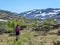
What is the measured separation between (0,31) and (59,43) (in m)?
24.5

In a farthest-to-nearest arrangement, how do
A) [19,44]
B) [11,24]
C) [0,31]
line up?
[11,24] < [0,31] < [19,44]

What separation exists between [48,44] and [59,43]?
3.67 meters

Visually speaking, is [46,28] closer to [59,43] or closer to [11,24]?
[11,24]

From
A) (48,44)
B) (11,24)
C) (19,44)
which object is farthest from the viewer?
(11,24)

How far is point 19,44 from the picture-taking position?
15.3 meters

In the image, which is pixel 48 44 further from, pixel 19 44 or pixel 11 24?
pixel 11 24

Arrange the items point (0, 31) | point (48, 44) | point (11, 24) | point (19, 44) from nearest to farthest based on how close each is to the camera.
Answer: point (19, 44) < point (48, 44) < point (0, 31) < point (11, 24)

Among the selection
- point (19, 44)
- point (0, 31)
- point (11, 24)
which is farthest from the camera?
point (11, 24)

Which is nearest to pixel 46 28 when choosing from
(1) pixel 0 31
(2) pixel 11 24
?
(1) pixel 0 31

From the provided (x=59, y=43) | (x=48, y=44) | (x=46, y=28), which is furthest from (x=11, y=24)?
(x=59, y=43)

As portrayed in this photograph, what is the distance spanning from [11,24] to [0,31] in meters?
20.3

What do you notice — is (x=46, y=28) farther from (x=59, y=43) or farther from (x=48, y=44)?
(x=59, y=43)

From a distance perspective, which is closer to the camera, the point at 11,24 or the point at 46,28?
the point at 46,28

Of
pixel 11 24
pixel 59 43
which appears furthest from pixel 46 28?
pixel 59 43
